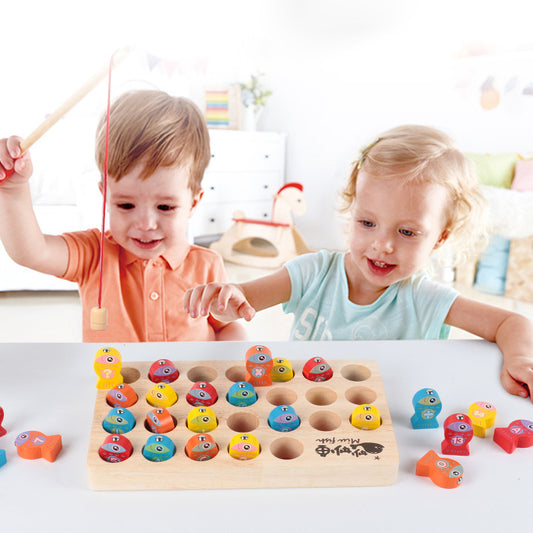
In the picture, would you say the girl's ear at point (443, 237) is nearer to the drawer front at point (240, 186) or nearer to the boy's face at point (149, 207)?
the boy's face at point (149, 207)

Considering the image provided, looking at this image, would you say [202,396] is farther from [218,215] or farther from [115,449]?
[218,215]

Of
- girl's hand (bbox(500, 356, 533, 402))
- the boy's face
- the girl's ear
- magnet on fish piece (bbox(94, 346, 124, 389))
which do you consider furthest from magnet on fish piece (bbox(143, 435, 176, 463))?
the girl's ear

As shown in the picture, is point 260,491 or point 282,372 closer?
point 260,491

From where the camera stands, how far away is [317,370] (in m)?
0.53

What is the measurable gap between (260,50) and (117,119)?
300 centimetres

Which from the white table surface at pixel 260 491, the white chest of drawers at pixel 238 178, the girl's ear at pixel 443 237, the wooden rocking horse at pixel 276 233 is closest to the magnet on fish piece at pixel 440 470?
the white table surface at pixel 260 491

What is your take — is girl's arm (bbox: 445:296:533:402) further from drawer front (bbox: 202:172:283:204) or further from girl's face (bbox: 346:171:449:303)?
drawer front (bbox: 202:172:283:204)

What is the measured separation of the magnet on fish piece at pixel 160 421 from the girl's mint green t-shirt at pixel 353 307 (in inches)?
20.8

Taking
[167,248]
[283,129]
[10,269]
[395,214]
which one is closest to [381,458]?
[395,214]

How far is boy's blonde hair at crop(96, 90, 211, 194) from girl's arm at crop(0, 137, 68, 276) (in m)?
0.14

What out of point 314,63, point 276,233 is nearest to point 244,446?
point 276,233

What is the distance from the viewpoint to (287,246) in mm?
3031

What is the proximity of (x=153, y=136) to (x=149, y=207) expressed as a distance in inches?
4.3

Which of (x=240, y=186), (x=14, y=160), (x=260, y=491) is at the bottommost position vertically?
(x=240, y=186)
